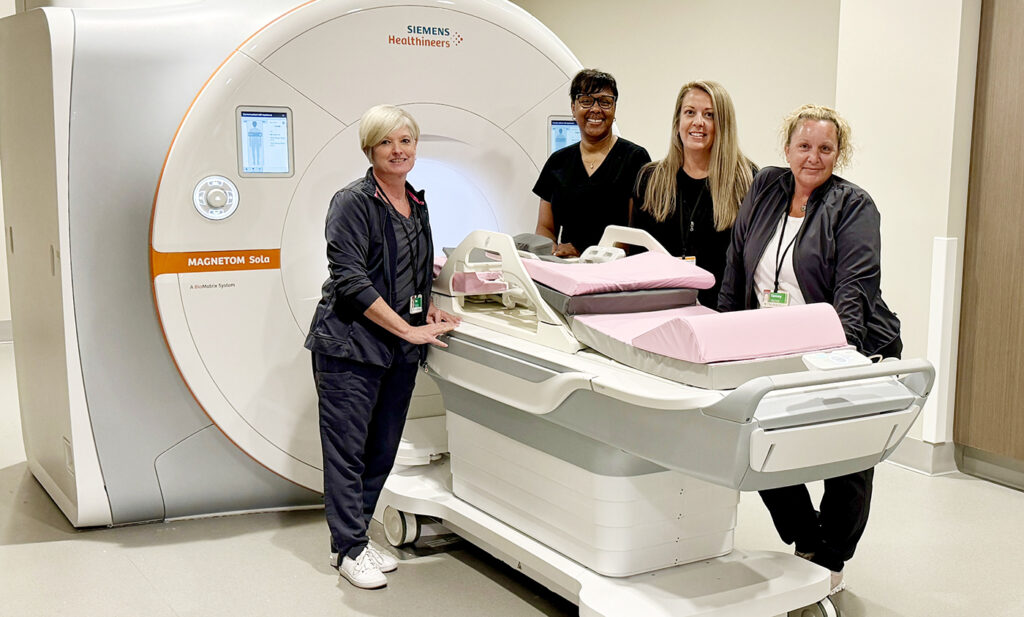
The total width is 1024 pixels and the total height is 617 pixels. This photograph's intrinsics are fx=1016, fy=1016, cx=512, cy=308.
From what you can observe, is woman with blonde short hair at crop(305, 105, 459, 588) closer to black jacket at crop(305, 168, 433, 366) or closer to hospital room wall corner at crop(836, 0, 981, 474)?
black jacket at crop(305, 168, 433, 366)

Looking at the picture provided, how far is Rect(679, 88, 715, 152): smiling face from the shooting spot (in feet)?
8.41

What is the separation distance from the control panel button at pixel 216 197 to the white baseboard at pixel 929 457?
237 cm

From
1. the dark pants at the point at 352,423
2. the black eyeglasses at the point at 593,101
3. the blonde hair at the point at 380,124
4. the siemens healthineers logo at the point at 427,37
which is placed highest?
the siemens healthineers logo at the point at 427,37

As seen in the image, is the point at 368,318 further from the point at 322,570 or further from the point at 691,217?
the point at 691,217

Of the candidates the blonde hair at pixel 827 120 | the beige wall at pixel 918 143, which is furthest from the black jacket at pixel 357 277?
the beige wall at pixel 918 143

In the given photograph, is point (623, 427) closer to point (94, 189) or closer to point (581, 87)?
point (581, 87)

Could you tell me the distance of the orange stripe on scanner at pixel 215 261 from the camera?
2721 mm

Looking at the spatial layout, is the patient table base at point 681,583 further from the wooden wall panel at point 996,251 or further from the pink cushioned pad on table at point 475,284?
the wooden wall panel at point 996,251

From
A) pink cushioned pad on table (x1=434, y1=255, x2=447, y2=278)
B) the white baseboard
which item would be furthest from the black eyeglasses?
the white baseboard

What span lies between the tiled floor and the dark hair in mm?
1305

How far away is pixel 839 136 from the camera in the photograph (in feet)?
7.25

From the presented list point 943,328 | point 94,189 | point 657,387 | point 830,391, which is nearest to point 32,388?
point 94,189

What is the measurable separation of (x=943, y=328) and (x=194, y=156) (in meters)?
2.41

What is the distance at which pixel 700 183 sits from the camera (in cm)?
264
